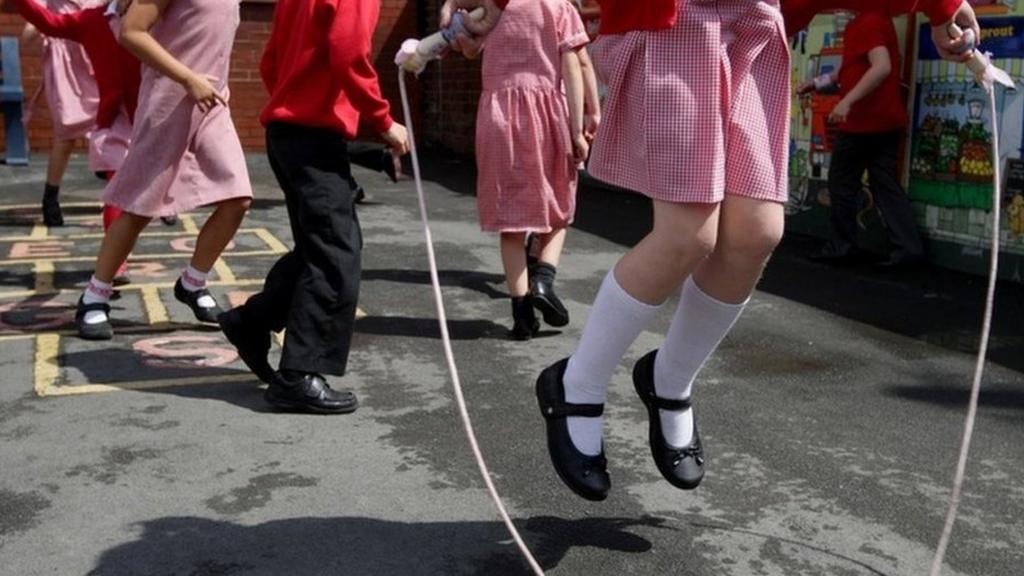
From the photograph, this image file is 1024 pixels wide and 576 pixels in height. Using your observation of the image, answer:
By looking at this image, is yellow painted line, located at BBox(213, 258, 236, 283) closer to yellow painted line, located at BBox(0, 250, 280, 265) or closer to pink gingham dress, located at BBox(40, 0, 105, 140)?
yellow painted line, located at BBox(0, 250, 280, 265)

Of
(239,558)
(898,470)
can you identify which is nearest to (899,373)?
(898,470)

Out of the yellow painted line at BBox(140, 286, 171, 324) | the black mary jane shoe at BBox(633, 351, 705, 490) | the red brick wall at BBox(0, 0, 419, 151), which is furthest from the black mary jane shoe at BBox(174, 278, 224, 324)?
the red brick wall at BBox(0, 0, 419, 151)

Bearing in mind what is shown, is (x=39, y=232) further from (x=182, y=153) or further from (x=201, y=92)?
(x=201, y=92)

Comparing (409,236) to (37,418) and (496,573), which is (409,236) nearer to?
(37,418)

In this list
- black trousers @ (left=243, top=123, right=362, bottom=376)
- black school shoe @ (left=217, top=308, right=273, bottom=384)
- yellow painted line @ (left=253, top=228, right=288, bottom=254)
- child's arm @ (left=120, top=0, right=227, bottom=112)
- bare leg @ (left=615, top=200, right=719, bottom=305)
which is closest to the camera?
bare leg @ (left=615, top=200, right=719, bottom=305)

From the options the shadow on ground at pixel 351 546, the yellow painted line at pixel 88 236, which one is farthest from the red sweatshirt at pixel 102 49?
the shadow on ground at pixel 351 546

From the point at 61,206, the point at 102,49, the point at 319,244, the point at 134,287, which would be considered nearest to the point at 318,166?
the point at 319,244

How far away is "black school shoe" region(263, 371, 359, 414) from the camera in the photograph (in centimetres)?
430

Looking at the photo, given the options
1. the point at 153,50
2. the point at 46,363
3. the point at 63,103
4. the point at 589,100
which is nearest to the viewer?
the point at 153,50

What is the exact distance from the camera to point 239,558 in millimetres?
3027

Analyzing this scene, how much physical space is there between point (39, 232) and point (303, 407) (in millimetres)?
5302

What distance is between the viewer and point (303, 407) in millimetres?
4312

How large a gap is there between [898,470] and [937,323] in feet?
8.74

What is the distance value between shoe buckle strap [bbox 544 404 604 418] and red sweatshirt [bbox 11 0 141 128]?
4140mm
